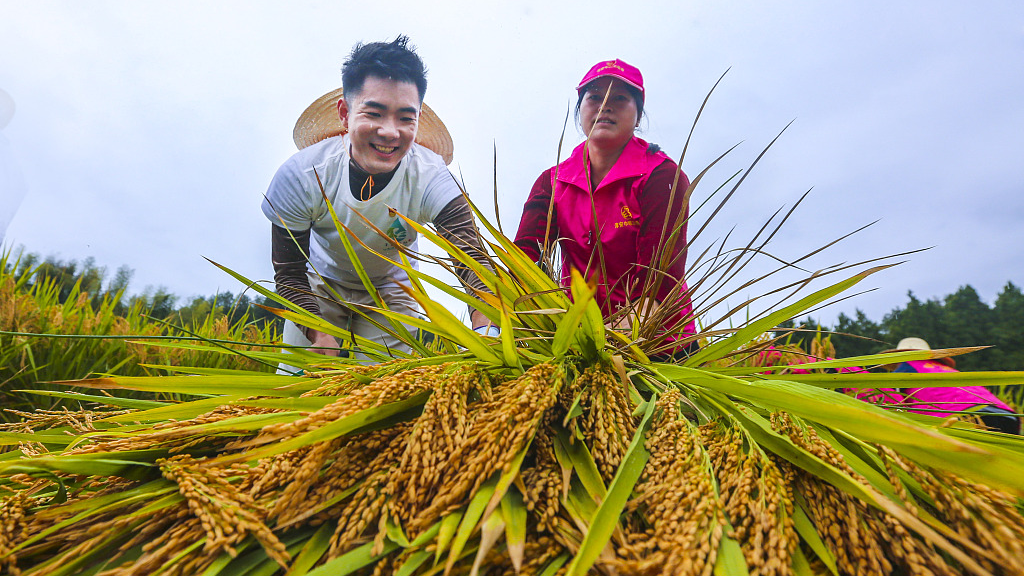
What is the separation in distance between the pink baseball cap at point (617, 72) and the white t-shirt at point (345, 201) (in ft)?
3.71

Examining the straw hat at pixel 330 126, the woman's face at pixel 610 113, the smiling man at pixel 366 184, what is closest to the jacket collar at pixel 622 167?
the woman's face at pixel 610 113

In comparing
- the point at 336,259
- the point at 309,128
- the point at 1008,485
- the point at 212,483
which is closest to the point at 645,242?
the point at 1008,485

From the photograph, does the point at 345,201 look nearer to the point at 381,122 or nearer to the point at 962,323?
the point at 381,122

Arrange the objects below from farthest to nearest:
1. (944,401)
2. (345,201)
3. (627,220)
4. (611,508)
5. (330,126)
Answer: (330,126)
(345,201)
(627,220)
(944,401)
(611,508)

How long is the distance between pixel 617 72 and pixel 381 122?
1687 millimetres

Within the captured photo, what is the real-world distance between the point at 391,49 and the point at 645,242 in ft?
8.06

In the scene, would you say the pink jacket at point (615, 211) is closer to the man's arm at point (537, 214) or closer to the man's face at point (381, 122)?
the man's arm at point (537, 214)

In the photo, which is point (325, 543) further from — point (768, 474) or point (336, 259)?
point (336, 259)

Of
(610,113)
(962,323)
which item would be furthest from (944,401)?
(962,323)

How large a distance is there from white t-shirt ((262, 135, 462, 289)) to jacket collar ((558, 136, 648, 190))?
3.36 feet

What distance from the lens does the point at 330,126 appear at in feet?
14.3

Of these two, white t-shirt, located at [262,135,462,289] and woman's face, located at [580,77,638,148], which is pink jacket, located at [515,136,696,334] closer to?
woman's face, located at [580,77,638,148]

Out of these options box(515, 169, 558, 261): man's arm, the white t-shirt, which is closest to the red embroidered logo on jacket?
box(515, 169, 558, 261): man's arm

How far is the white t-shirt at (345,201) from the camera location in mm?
3475
